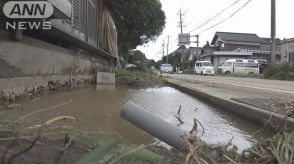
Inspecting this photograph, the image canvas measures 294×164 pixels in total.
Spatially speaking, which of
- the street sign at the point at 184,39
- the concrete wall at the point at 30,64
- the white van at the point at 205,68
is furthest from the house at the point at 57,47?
the street sign at the point at 184,39

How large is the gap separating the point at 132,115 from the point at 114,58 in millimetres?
21818

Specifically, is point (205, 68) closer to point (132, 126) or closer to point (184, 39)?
point (184, 39)

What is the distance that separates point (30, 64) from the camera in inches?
314

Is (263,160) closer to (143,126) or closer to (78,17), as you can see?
(143,126)

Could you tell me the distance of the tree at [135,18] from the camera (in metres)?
26.0

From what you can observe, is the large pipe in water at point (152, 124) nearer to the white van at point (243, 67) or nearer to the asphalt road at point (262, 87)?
the asphalt road at point (262, 87)

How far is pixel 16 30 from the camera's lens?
680 centimetres

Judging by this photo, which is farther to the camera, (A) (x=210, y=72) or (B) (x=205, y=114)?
(A) (x=210, y=72)

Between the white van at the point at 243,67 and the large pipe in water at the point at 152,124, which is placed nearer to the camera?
the large pipe in water at the point at 152,124

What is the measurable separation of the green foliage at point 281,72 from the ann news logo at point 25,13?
25812 millimetres

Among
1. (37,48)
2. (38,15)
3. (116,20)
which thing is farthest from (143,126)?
(116,20)

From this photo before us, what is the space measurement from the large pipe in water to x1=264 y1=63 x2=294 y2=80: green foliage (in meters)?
28.3

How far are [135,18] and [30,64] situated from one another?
19.4 meters

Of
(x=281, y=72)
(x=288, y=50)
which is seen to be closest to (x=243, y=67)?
(x=288, y=50)
